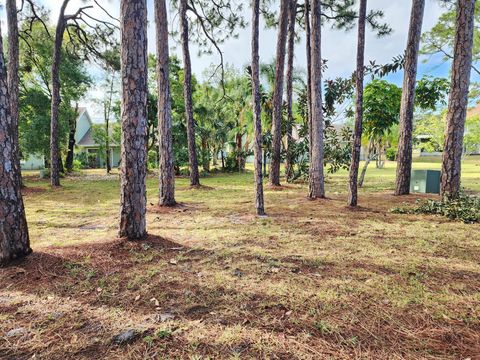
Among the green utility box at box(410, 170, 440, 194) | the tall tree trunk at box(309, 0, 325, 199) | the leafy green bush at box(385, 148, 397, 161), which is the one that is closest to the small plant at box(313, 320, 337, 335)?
the tall tree trunk at box(309, 0, 325, 199)

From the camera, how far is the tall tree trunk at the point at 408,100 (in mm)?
7232

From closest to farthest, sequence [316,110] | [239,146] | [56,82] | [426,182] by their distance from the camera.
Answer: [316,110] < [426,182] < [56,82] < [239,146]

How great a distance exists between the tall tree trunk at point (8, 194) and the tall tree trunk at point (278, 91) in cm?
796

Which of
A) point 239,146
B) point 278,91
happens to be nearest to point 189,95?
point 278,91

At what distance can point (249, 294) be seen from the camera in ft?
7.64

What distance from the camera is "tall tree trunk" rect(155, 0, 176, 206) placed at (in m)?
6.33

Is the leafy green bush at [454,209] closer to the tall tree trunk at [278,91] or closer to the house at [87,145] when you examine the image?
the tall tree trunk at [278,91]

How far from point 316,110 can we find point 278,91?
3005mm

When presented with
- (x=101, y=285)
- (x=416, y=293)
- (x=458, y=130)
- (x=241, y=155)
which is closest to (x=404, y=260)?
(x=416, y=293)

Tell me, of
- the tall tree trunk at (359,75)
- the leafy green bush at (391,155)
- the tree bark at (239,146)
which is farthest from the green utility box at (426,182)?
the leafy green bush at (391,155)

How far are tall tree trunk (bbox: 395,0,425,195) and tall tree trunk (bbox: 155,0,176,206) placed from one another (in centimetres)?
638

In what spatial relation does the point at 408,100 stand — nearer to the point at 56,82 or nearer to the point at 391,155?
the point at 56,82

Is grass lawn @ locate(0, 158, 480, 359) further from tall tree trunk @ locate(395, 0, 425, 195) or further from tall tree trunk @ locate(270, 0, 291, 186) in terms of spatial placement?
tall tree trunk @ locate(270, 0, 291, 186)

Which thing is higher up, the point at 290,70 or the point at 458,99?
the point at 290,70
